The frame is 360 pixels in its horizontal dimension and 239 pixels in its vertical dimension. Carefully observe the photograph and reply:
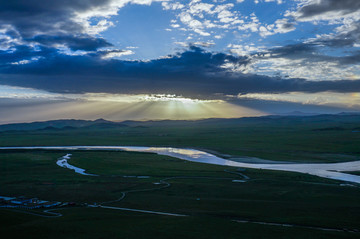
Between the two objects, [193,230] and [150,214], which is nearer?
[193,230]

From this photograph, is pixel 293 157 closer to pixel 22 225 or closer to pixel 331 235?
pixel 331 235

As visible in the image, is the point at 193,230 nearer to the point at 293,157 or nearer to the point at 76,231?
the point at 76,231

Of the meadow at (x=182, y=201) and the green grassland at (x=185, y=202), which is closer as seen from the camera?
the green grassland at (x=185, y=202)

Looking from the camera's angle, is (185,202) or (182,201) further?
(182,201)

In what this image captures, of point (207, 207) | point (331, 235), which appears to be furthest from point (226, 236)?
point (207, 207)

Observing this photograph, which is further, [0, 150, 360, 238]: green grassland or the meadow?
the meadow

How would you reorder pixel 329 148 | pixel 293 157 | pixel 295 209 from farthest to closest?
1. pixel 329 148
2. pixel 293 157
3. pixel 295 209

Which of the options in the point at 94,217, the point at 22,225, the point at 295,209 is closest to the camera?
the point at 22,225
